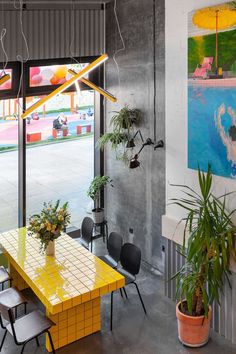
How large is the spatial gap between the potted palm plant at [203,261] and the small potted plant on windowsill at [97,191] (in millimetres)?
2613

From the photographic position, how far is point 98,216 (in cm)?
773

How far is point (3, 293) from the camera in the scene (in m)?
5.23

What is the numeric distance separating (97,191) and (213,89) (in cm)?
322

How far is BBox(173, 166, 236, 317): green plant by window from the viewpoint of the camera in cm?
462

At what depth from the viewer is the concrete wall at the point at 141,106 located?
20.9ft

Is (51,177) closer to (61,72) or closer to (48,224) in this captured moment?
(61,72)

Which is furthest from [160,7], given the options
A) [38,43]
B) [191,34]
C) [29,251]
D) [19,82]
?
[29,251]

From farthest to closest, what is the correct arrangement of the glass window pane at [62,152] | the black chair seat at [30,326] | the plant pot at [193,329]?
1. the glass window pane at [62,152]
2. the plant pot at [193,329]
3. the black chair seat at [30,326]

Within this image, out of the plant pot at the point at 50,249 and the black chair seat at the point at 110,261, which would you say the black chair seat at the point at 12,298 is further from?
the black chair seat at the point at 110,261

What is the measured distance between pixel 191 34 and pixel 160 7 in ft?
3.82

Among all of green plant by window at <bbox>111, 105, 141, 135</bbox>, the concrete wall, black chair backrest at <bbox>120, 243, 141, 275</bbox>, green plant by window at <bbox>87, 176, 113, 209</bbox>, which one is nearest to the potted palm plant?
black chair backrest at <bbox>120, 243, 141, 275</bbox>

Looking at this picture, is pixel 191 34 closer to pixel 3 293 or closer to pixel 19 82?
pixel 19 82

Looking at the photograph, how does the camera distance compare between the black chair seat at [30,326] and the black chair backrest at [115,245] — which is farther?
the black chair backrest at [115,245]

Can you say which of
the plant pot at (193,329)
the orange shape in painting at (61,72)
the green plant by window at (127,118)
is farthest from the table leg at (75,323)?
the orange shape in painting at (61,72)
